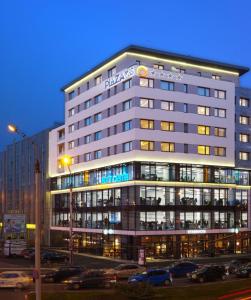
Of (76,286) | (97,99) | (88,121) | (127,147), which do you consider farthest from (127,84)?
(76,286)

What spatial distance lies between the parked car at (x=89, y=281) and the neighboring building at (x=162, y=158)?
2904cm

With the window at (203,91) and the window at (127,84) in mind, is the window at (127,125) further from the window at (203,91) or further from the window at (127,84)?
the window at (203,91)

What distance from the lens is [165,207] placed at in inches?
3231

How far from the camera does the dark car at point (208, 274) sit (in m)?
53.1

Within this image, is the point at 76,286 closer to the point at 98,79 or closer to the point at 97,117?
the point at 97,117

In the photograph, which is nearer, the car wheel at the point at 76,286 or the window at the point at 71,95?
the car wheel at the point at 76,286

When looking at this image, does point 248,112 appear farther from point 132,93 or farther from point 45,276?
point 45,276

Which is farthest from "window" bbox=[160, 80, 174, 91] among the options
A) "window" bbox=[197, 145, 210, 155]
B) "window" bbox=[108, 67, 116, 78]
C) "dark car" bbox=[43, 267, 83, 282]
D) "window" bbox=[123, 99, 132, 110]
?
"dark car" bbox=[43, 267, 83, 282]

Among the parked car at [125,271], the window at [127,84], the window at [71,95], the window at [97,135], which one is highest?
the window at [71,95]

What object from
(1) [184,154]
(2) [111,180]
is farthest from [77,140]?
(1) [184,154]

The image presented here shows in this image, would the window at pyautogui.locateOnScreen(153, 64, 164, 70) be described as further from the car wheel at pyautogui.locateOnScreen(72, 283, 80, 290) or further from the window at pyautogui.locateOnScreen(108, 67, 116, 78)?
the car wheel at pyautogui.locateOnScreen(72, 283, 80, 290)

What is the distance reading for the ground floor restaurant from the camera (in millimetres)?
80062

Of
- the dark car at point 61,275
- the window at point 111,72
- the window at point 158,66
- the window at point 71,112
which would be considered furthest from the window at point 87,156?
the dark car at point 61,275

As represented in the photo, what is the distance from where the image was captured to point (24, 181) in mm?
123688
